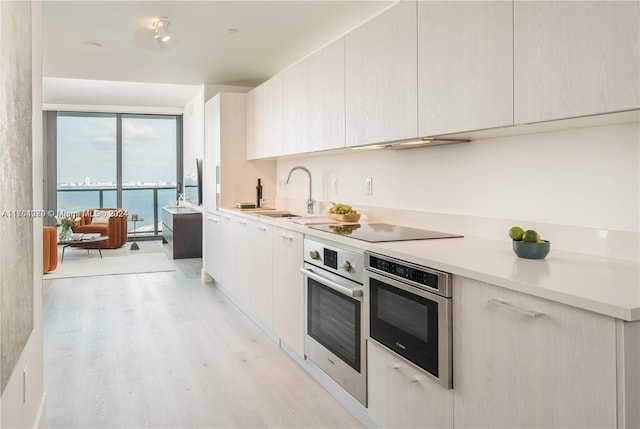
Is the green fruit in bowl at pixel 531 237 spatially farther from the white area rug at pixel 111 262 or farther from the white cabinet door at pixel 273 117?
the white area rug at pixel 111 262

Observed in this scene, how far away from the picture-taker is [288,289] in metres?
A: 3.46

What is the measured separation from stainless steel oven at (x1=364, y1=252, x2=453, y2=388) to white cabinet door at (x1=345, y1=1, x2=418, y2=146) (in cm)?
76

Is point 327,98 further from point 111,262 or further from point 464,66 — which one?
point 111,262

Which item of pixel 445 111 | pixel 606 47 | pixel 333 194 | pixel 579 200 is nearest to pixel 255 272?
pixel 333 194

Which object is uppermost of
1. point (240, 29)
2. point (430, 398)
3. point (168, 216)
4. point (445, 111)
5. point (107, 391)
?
point (240, 29)

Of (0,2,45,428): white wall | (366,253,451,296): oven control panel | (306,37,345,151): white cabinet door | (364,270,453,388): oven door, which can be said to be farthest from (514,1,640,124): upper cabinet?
(0,2,45,428): white wall

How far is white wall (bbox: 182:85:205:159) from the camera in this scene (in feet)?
26.8

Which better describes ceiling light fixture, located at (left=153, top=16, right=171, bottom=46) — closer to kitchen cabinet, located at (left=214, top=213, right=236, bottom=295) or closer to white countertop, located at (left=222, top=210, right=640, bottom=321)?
kitchen cabinet, located at (left=214, top=213, right=236, bottom=295)

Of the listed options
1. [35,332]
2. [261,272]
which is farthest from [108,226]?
[35,332]

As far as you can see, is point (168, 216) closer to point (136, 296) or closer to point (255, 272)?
point (136, 296)

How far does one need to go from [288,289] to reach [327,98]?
1324mm

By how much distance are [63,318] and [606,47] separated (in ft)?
14.6

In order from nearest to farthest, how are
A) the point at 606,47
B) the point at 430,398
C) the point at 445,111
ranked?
the point at 606,47 → the point at 430,398 → the point at 445,111

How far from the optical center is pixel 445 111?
7.66 feet
